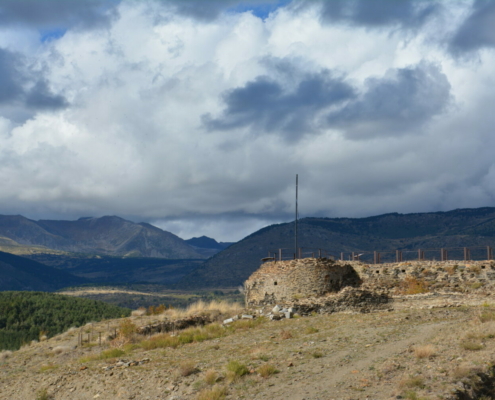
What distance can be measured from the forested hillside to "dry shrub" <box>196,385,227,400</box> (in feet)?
184

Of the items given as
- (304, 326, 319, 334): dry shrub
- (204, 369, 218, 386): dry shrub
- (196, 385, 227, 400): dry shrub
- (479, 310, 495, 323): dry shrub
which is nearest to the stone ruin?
(304, 326, 319, 334): dry shrub

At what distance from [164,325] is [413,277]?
16077 millimetres

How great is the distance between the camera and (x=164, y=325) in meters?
34.0

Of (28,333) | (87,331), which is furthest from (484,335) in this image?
(28,333)

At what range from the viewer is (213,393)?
16.5m

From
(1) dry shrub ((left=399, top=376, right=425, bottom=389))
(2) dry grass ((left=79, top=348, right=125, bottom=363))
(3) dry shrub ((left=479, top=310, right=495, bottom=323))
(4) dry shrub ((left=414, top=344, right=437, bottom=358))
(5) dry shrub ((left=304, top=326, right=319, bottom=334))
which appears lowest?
(2) dry grass ((left=79, top=348, right=125, bottom=363))

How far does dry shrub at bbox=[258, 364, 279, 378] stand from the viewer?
17625 millimetres

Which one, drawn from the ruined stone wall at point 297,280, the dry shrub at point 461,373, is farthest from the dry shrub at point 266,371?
the ruined stone wall at point 297,280

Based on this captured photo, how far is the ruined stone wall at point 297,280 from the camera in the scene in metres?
35.2

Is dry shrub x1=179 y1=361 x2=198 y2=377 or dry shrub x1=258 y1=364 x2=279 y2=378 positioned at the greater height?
dry shrub x1=258 y1=364 x2=279 y2=378

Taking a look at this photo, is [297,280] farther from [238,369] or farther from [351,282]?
[238,369]

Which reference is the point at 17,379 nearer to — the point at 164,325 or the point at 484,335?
the point at 164,325

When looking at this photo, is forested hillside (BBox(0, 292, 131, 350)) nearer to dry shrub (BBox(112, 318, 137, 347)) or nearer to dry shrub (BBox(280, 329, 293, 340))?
dry shrub (BBox(112, 318, 137, 347))

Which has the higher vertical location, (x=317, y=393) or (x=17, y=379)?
(x=317, y=393)
